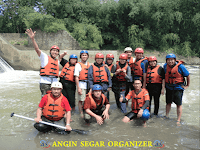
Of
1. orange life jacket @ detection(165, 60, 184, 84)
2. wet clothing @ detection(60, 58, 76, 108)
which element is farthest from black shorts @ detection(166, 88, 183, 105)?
wet clothing @ detection(60, 58, 76, 108)

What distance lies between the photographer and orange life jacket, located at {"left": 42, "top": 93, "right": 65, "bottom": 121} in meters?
3.24

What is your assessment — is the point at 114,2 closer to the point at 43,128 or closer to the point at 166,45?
the point at 166,45

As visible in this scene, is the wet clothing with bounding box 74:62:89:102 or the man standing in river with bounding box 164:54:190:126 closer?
the man standing in river with bounding box 164:54:190:126

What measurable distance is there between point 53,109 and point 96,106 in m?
0.95

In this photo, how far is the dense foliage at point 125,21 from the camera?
20562 millimetres

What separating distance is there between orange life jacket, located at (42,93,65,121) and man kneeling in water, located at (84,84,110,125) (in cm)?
58

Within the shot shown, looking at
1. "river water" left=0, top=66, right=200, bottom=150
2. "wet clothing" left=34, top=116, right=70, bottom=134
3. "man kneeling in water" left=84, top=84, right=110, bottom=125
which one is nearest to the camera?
"river water" left=0, top=66, right=200, bottom=150

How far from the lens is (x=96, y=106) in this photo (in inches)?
147

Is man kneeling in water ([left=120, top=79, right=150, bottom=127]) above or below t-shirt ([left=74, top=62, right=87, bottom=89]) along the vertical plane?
below

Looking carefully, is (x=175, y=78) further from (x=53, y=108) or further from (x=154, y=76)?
(x=53, y=108)

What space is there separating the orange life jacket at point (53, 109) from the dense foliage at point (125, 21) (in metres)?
17.6

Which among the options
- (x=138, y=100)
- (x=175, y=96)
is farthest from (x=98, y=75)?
(x=175, y=96)

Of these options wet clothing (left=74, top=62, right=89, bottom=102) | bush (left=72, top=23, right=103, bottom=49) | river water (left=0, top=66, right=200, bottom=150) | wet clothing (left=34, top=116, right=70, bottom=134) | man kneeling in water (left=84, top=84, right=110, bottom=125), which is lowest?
river water (left=0, top=66, right=200, bottom=150)

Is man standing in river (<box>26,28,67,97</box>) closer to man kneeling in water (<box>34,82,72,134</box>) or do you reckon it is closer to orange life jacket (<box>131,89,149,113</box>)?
man kneeling in water (<box>34,82,72,134</box>)
